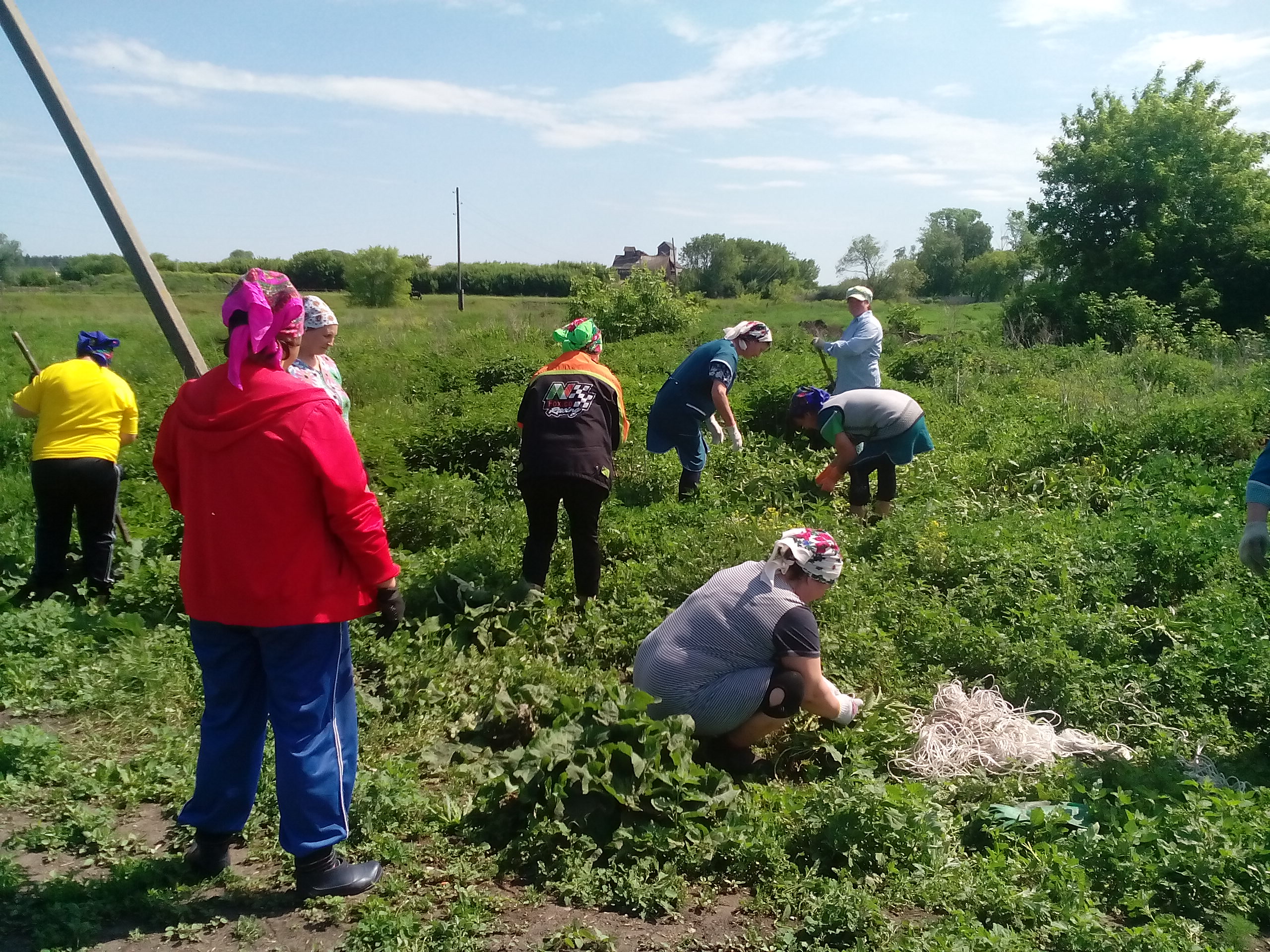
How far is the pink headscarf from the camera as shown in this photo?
282 centimetres

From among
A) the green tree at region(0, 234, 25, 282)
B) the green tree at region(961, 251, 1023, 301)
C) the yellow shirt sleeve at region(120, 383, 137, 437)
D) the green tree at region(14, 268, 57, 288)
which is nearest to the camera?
the yellow shirt sleeve at region(120, 383, 137, 437)

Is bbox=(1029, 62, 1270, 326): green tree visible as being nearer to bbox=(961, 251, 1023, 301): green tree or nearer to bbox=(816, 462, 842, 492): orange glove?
bbox=(816, 462, 842, 492): orange glove

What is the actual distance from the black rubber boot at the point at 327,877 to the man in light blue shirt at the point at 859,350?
6.72 meters

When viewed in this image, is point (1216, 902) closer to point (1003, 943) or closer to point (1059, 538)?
point (1003, 943)

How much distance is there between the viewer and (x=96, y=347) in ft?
20.4

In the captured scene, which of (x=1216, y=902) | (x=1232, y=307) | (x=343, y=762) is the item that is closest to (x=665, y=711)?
(x=343, y=762)

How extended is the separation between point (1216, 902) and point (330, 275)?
4551cm

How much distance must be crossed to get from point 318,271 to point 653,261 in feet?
68.4

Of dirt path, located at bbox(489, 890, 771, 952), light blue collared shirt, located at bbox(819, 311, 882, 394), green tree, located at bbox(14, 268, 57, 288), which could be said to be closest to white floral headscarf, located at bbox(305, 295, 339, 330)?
dirt path, located at bbox(489, 890, 771, 952)

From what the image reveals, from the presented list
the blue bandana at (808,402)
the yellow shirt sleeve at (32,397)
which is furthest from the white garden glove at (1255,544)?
the yellow shirt sleeve at (32,397)

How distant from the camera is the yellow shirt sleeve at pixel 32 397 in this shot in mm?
5914

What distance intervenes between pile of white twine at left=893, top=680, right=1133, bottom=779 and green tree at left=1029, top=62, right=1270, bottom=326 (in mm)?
17384

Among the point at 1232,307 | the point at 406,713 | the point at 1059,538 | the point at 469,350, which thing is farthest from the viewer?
the point at 1232,307

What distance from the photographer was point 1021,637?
4898mm
